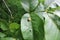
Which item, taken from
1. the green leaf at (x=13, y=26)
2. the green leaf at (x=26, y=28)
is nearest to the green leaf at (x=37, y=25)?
the green leaf at (x=26, y=28)

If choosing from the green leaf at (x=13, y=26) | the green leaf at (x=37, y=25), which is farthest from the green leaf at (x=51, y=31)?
the green leaf at (x=13, y=26)

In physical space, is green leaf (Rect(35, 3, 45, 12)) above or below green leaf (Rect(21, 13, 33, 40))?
above

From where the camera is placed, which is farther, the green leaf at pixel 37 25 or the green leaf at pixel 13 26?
the green leaf at pixel 13 26

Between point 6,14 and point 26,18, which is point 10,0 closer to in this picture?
point 6,14

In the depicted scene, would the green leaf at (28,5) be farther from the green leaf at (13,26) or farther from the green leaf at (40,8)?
the green leaf at (13,26)

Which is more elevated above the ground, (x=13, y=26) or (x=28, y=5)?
(x=28, y=5)

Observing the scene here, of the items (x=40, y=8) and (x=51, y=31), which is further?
(x=40, y=8)

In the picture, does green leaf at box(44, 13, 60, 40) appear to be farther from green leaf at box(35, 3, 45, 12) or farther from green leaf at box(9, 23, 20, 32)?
green leaf at box(9, 23, 20, 32)

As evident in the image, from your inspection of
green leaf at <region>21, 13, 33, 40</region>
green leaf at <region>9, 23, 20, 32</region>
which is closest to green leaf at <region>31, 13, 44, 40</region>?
green leaf at <region>21, 13, 33, 40</region>

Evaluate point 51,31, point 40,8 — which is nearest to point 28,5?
point 40,8

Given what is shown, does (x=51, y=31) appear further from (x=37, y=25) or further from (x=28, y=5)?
(x=28, y=5)

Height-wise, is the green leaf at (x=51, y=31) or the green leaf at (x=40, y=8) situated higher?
the green leaf at (x=40, y=8)

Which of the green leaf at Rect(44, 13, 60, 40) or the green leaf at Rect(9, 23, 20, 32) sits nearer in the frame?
the green leaf at Rect(44, 13, 60, 40)
